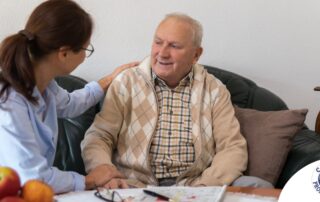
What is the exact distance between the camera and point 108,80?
6.69 ft

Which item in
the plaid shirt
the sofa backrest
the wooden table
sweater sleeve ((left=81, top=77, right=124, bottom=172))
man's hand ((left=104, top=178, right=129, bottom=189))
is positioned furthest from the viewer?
the sofa backrest

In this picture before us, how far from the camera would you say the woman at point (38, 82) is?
4.36ft

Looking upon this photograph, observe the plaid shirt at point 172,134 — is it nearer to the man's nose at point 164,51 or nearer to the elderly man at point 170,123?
the elderly man at point 170,123

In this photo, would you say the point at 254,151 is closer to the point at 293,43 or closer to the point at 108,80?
the point at 108,80

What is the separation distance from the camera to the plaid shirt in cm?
196

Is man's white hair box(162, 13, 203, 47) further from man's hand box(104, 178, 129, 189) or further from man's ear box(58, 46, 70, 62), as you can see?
man's hand box(104, 178, 129, 189)

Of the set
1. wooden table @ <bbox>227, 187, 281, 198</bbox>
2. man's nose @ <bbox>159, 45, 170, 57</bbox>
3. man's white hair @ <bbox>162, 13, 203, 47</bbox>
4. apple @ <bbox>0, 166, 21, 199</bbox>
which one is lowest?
wooden table @ <bbox>227, 187, 281, 198</bbox>

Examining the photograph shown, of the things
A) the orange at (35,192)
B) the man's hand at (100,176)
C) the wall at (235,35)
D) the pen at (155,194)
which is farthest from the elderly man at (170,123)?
the orange at (35,192)

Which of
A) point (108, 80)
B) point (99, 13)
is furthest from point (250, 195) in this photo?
point (99, 13)

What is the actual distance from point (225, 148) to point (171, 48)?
1.67 ft

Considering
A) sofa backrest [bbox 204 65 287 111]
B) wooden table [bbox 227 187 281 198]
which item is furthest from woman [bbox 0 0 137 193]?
sofa backrest [bbox 204 65 287 111]

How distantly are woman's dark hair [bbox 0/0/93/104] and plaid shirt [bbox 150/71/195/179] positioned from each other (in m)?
0.63

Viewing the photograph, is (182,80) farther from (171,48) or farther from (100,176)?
(100,176)

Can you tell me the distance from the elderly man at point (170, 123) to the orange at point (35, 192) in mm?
985
